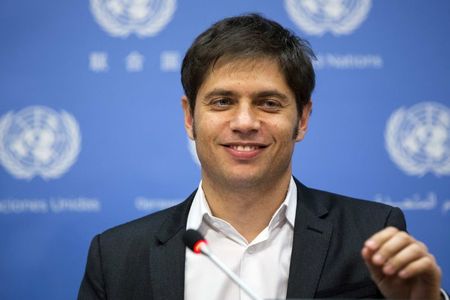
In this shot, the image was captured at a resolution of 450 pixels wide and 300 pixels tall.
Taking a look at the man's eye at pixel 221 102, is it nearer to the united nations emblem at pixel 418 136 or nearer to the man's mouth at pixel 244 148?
the man's mouth at pixel 244 148

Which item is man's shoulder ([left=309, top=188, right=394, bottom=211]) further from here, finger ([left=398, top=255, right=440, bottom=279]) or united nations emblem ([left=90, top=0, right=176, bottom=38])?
united nations emblem ([left=90, top=0, right=176, bottom=38])

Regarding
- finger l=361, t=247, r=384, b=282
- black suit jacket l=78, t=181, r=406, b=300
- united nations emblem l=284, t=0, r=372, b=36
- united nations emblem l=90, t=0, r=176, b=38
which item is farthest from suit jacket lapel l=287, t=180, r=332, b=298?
united nations emblem l=90, t=0, r=176, b=38

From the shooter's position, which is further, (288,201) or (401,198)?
(401,198)

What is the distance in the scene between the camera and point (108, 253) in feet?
6.92

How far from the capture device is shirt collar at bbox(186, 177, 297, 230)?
210cm

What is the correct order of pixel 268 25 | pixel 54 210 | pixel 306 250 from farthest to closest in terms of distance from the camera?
pixel 54 210, pixel 268 25, pixel 306 250

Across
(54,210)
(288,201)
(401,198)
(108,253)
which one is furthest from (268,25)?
(54,210)

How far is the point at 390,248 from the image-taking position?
148 centimetres

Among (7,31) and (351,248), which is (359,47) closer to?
(351,248)

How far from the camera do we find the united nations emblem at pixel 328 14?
2.89 metres

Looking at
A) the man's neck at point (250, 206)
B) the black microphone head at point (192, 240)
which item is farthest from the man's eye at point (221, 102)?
the black microphone head at point (192, 240)

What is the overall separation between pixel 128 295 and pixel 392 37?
1753 millimetres

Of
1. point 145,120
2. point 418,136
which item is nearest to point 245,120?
point 145,120

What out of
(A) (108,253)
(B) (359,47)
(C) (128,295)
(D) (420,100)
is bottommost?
(C) (128,295)
